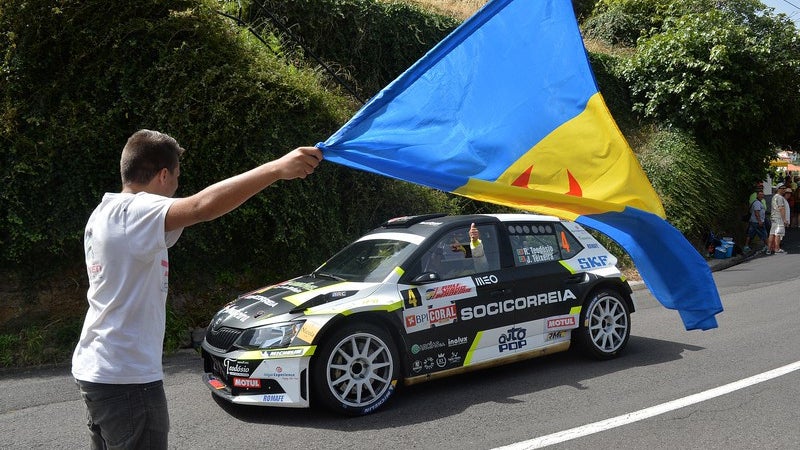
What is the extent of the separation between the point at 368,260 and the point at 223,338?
157cm

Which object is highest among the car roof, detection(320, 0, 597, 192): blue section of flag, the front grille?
detection(320, 0, 597, 192): blue section of flag

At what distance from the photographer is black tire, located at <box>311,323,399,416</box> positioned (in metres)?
5.36

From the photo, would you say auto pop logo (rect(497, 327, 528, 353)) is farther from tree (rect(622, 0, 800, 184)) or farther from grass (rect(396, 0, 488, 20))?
tree (rect(622, 0, 800, 184))

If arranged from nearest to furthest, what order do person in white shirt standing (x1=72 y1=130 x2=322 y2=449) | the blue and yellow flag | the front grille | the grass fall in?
person in white shirt standing (x1=72 y1=130 x2=322 y2=449) → the blue and yellow flag → the front grille → the grass

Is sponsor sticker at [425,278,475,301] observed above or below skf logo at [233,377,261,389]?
above

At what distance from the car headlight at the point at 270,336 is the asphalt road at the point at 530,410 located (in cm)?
62

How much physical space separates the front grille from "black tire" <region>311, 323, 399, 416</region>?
2.42 ft

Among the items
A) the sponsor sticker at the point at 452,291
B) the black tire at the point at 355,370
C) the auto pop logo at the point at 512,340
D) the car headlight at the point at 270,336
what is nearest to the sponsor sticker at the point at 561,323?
the auto pop logo at the point at 512,340

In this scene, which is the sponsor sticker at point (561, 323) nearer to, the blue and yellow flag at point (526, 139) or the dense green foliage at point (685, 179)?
the blue and yellow flag at point (526, 139)

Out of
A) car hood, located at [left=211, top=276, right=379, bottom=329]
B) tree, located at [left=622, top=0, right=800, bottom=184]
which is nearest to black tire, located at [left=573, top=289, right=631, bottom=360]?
car hood, located at [left=211, top=276, right=379, bottom=329]

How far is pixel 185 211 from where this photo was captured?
92.0 inches

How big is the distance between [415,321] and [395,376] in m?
0.50

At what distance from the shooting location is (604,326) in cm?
709

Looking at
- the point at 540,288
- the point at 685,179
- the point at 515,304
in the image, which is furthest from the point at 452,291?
the point at 685,179
